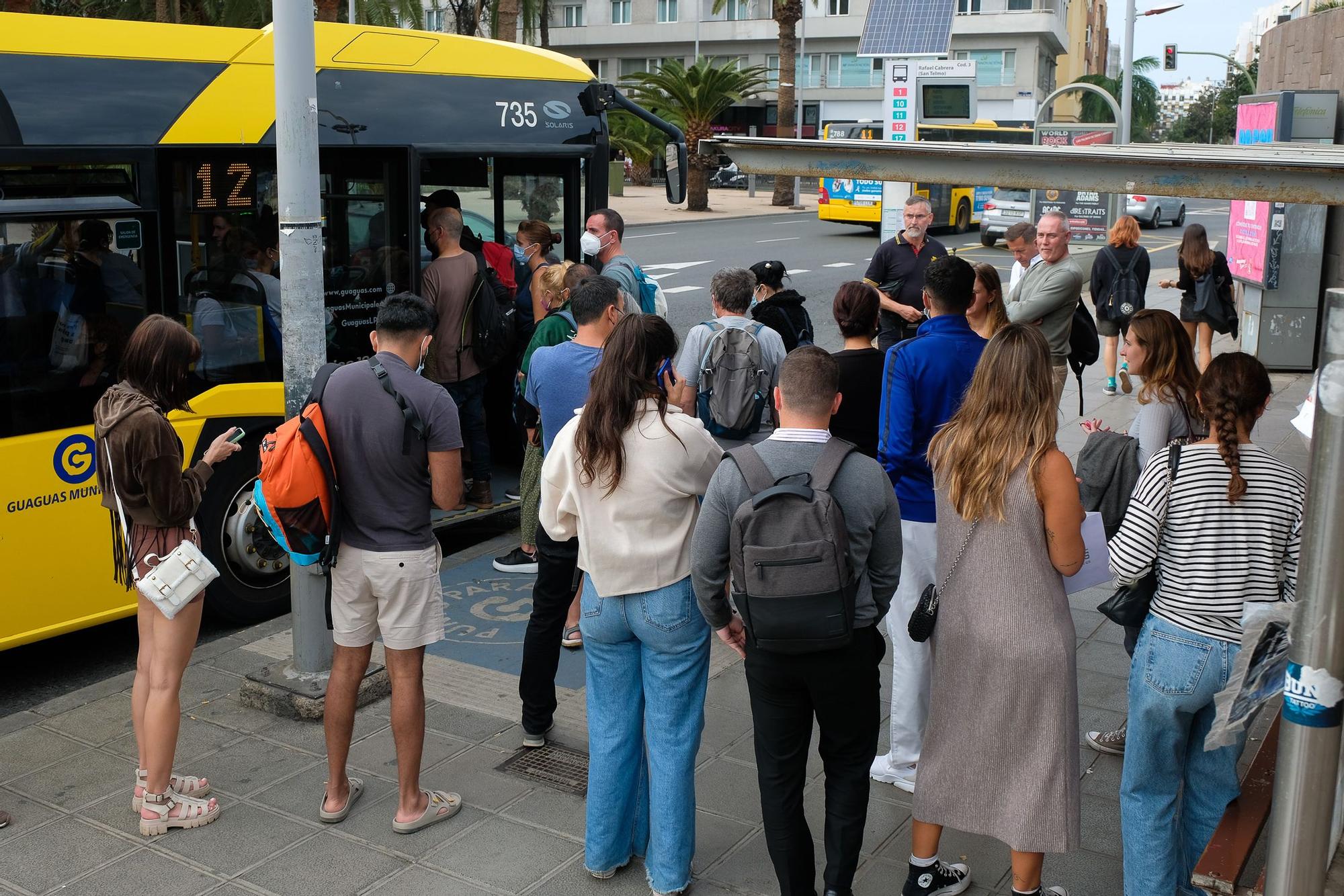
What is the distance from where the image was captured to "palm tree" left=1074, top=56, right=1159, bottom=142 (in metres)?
66.9

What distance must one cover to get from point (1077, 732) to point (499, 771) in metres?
2.27

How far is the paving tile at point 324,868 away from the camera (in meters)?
4.25

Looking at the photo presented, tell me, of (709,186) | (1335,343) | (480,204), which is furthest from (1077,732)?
(709,186)

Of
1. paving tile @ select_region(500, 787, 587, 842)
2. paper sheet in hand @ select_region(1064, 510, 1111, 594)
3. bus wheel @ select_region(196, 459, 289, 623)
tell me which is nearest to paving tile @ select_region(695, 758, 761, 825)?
paving tile @ select_region(500, 787, 587, 842)

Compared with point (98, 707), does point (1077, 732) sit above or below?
above

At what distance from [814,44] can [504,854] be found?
226 feet

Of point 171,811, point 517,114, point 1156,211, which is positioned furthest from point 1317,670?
point 1156,211

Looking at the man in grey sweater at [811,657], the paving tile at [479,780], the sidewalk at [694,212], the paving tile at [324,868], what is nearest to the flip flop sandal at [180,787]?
the paving tile at [324,868]

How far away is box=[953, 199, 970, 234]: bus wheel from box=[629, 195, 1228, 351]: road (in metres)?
0.27

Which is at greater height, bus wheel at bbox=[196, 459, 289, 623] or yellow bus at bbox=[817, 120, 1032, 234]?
yellow bus at bbox=[817, 120, 1032, 234]

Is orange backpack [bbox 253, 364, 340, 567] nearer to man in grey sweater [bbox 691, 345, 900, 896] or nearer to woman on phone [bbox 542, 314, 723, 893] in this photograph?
woman on phone [bbox 542, 314, 723, 893]

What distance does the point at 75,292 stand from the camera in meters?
6.03

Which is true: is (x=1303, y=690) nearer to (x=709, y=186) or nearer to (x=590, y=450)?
(x=590, y=450)

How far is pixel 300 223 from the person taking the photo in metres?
5.28
